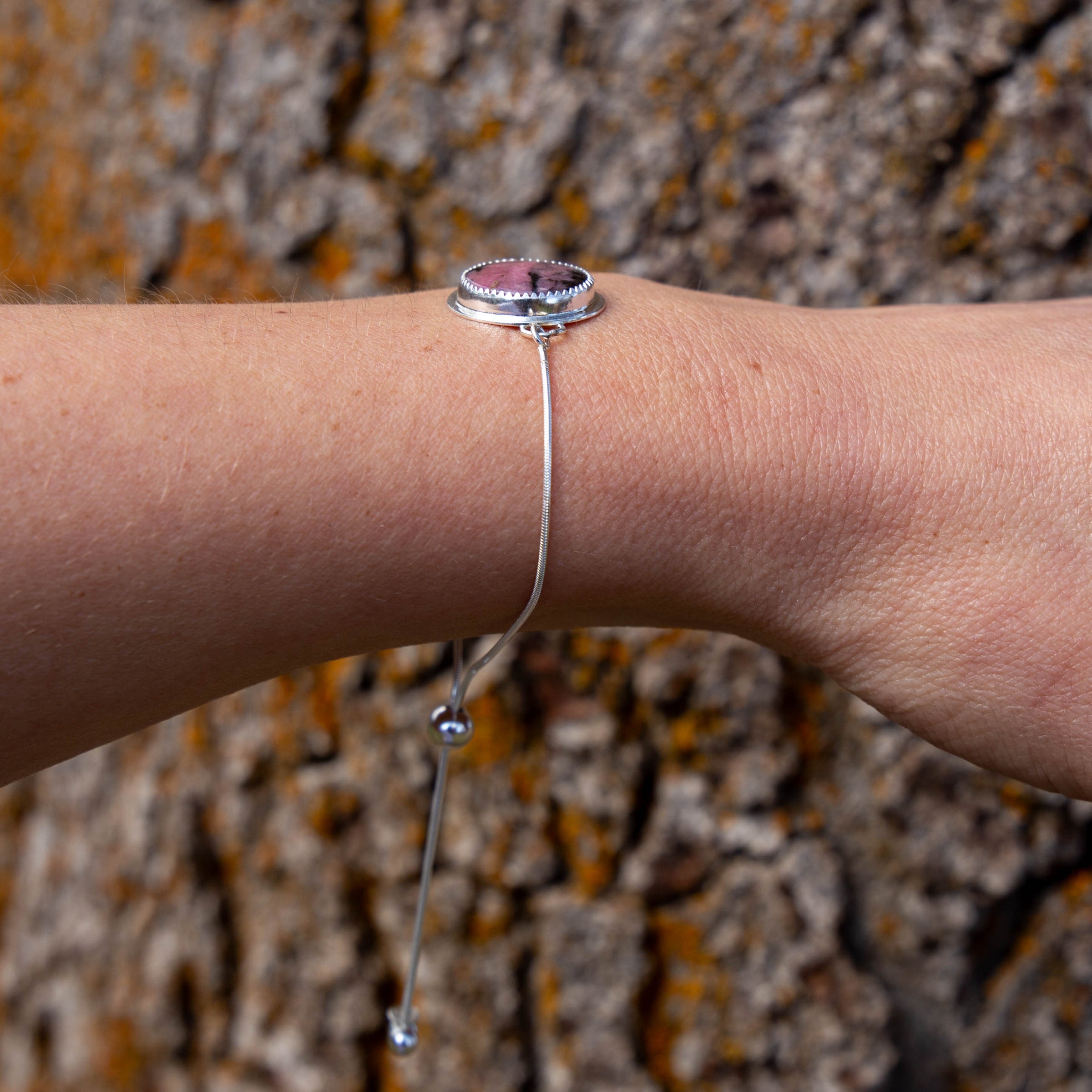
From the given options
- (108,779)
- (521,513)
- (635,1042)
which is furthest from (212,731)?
(521,513)

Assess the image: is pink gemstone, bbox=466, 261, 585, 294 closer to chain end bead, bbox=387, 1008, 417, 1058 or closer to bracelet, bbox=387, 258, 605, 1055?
bracelet, bbox=387, 258, 605, 1055

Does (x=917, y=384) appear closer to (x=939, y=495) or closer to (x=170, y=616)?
(x=939, y=495)

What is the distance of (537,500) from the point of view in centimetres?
99

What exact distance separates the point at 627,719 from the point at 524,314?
31.6 inches

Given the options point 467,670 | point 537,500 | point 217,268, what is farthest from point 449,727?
point 217,268

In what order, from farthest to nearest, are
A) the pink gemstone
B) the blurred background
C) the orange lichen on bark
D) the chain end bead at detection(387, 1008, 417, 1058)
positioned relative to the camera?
the orange lichen on bark
the blurred background
the chain end bead at detection(387, 1008, 417, 1058)
the pink gemstone

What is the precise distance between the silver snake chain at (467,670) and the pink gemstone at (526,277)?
2.2 inches

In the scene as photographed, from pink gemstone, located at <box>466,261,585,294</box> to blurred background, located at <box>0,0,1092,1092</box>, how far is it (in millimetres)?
492

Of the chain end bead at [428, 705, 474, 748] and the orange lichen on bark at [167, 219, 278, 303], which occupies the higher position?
the orange lichen on bark at [167, 219, 278, 303]

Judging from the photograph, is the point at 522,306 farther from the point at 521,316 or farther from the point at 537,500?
the point at 537,500

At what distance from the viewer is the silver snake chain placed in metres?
0.99

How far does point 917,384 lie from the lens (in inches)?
43.2

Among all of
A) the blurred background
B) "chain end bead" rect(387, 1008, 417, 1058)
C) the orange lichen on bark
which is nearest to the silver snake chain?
"chain end bead" rect(387, 1008, 417, 1058)

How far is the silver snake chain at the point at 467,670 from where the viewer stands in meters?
0.99
